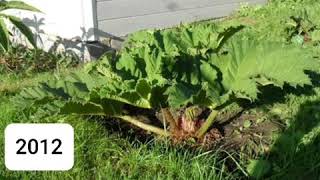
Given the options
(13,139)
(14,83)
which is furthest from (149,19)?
(13,139)

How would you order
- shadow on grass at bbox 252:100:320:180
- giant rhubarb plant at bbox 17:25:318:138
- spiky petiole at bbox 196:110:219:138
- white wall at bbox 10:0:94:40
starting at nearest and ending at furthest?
giant rhubarb plant at bbox 17:25:318:138 < shadow on grass at bbox 252:100:320:180 < spiky petiole at bbox 196:110:219:138 < white wall at bbox 10:0:94:40

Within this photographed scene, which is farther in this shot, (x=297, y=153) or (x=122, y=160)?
(x=297, y=153)

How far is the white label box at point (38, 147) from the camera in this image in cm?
224

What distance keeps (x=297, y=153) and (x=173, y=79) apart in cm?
96

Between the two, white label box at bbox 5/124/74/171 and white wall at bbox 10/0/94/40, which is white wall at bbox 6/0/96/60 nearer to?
white wall at bbox 10/0/94/40

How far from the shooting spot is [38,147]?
2242 millimetres

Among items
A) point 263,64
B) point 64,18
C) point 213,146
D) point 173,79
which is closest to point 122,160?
point 173,79

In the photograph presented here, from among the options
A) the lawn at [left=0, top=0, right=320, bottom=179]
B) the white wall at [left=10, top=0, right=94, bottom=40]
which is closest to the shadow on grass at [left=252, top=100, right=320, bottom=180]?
the lawn at [left=0, top=0, right=320, bottom=179]

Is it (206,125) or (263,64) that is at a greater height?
(263,64)

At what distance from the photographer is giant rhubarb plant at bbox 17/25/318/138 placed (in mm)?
3797

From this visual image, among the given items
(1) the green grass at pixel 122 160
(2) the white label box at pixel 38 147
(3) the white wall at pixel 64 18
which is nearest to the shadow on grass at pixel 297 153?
(1) the green grass at pixel 122 160

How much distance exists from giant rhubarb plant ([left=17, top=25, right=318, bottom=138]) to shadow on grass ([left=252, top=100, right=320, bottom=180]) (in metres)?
0.44

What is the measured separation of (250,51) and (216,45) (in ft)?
1.30

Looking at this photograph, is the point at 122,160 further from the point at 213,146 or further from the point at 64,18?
the point at 64,18
